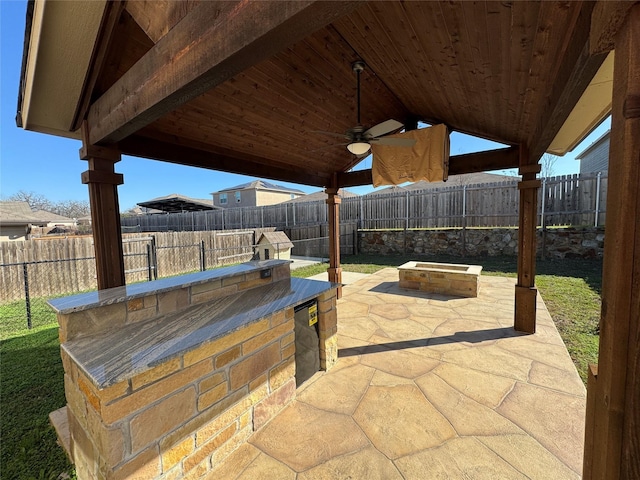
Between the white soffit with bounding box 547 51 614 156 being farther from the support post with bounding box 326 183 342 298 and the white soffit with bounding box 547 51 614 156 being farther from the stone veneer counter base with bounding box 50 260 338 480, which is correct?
the support post with bounding box 326 183 342 298

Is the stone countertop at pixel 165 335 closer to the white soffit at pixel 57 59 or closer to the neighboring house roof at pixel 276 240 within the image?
the white soffit at pixel 57 59

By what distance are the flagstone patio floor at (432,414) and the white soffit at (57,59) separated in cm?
316

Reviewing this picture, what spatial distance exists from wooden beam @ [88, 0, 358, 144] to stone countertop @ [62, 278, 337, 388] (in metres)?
1.39

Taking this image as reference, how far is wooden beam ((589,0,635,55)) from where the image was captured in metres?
0.65

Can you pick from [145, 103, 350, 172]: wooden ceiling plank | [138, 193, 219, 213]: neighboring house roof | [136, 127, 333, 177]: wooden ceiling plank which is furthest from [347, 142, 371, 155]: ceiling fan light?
[138, 193, 219, 213]: neighboring house roof

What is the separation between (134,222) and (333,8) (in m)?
24.6

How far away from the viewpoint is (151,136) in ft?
9.61

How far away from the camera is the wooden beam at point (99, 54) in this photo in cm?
193

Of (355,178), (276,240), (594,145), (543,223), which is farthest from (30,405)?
(594,145)

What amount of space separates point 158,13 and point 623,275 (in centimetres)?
247

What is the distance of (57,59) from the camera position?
6.95 feet

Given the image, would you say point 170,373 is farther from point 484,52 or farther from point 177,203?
point 177,203

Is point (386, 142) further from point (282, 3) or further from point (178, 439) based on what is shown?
point (178, 439)

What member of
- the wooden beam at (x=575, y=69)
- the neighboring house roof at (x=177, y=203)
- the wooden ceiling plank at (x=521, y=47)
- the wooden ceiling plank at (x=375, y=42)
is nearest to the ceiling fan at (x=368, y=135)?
the wooden ceiling plank at (x=375, y=42)
